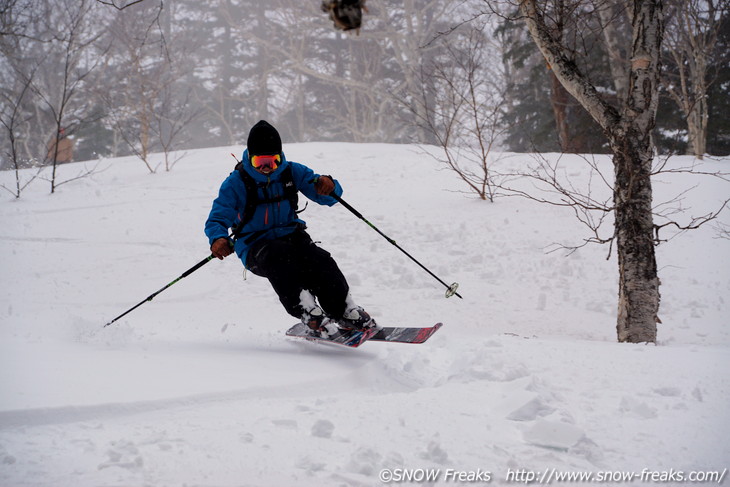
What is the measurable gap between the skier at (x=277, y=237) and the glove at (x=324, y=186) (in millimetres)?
212

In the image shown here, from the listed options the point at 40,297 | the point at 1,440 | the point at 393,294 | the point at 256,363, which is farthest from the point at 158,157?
the point at 1,440

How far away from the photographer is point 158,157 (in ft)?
53.7

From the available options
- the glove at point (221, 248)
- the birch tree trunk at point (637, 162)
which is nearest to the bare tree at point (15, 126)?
the glove at point (221, 248)

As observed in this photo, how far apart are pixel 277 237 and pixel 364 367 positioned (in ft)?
4.52

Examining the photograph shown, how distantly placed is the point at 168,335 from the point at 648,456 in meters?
3.93

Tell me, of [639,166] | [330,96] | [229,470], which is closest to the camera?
[229,470]

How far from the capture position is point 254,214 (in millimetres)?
4340

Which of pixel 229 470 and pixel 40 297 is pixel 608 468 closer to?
pixel 229 470

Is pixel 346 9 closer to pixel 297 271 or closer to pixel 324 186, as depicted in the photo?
pixel 297 271

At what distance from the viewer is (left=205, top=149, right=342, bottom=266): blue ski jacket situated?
13.8 feet

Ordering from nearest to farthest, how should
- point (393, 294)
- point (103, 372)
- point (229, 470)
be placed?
point (229, 470) → point (103, 372) → point (393, 294)

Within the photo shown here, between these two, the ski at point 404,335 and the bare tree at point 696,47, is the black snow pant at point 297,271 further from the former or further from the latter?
the bare tree at point 696,47

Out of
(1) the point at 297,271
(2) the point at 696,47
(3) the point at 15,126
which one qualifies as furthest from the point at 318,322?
(2) the point at 696,47

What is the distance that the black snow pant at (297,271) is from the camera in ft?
13.7
